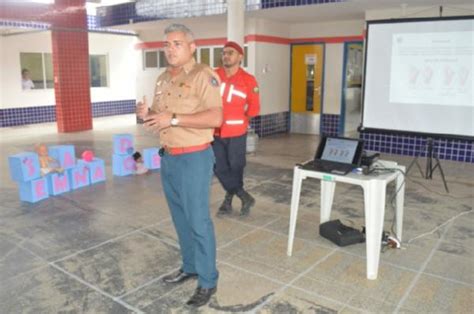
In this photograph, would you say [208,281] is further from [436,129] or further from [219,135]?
[436,129]

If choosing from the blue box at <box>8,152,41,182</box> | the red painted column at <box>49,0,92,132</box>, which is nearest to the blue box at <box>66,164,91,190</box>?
the blue box at <box>8,152,41,182</box>

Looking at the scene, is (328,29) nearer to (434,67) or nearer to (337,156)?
(434,67)

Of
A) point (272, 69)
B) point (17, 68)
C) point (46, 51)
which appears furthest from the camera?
point (46, 51)

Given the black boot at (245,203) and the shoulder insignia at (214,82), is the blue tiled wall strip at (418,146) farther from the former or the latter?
the shoulder insignia at (214,82)

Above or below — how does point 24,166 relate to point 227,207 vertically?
above

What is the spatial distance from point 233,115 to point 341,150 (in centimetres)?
115

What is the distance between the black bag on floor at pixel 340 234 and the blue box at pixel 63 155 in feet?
9.78

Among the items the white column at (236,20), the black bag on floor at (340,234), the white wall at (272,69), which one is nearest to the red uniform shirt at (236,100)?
the black bag on floor at (340,234)

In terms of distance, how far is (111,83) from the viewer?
40.0 ft

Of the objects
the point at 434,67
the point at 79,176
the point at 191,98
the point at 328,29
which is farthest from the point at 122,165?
the point at 328,29

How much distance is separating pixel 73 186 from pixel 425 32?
13.7 ft

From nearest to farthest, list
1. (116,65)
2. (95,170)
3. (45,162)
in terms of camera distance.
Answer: (45,162) < (95,170) < (116,65)

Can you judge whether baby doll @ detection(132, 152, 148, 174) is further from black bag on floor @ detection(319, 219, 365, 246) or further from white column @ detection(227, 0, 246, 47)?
black bag on floor @ detection(319, 219, 365, 246)

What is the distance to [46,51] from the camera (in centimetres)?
1074
